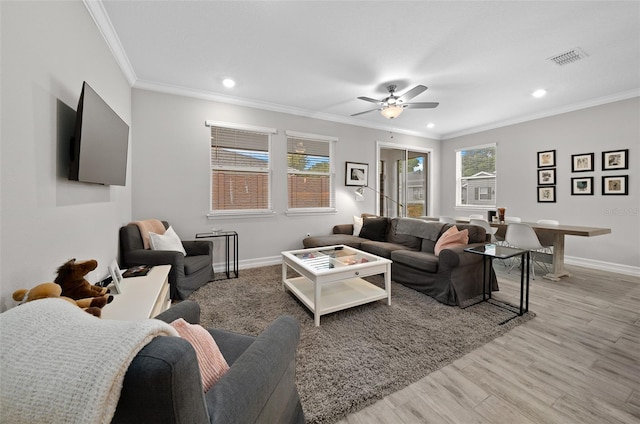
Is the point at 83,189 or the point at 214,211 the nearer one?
the point at 83,189

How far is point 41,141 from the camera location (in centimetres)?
140

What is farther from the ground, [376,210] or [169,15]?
[169,15]

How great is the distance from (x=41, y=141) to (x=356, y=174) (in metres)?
4.47

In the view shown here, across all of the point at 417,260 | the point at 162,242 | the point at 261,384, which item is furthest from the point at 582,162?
the point at 162,242

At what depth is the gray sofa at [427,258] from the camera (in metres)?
2.73

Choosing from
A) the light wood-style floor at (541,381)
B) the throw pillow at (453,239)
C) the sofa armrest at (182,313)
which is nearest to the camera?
the sofa armrest at (182,313)

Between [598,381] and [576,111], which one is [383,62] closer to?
[598,381]

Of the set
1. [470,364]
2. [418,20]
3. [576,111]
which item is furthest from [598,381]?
[576,111]

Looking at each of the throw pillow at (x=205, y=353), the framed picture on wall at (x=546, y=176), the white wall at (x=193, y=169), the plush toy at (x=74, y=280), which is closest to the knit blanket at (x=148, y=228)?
the white wall at (x=193, y=169)

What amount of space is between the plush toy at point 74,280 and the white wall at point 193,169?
229cm

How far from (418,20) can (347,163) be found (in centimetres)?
292

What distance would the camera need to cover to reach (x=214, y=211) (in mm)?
3932

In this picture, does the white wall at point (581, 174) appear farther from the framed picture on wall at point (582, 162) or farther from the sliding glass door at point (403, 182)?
the sliding glass door at point (403, 182)

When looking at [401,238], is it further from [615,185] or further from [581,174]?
→ [615,185]
